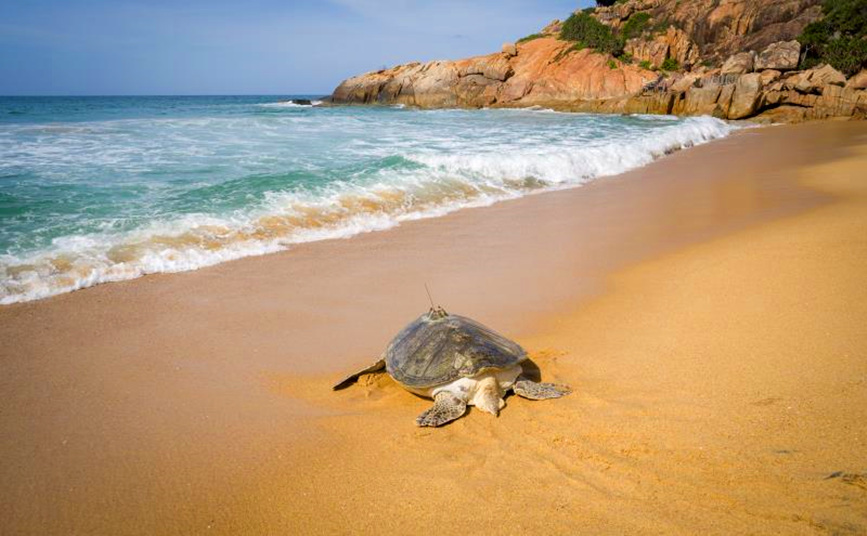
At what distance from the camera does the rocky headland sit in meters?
29.4

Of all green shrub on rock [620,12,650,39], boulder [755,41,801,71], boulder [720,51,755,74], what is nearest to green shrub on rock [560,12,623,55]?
green shrub on rock [620,12,650,39]

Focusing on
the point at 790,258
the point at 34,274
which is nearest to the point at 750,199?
the point at 790,258

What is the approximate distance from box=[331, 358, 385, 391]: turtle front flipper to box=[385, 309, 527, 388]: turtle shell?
0.08m

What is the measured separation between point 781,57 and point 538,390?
39.8m

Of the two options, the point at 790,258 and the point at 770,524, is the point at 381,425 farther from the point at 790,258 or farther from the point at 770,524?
the point at 790,258

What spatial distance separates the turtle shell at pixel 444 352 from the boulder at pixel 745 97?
32501mm

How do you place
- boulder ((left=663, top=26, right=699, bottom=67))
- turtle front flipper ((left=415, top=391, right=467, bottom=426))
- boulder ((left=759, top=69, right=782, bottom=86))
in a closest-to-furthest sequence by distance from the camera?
turtle front flipper ((left=415, top=391, right=467, bottom=426))
boulder ((left=759, top=69, right=782, bottom=86))
boulder ((left=663, top=26, right=699, bottom=67))

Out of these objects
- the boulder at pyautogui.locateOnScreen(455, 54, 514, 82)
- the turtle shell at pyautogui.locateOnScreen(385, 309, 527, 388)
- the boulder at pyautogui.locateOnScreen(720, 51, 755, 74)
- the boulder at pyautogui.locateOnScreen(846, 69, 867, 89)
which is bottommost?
the turtle shell at pyautogui.locateOnScreen(385, 309, 527, 388)

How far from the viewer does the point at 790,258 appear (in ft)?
17.8

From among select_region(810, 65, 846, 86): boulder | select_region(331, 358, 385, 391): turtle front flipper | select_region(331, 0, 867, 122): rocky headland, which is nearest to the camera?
select_region(331, 358, 385, 391): turtle front flipper

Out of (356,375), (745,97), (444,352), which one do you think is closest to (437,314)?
(444,352)

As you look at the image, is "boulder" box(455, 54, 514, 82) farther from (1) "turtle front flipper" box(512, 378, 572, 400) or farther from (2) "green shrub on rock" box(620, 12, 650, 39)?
(1) "turtle front flipper" box(512, 378, 572, 400)

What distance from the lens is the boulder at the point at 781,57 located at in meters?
32.8

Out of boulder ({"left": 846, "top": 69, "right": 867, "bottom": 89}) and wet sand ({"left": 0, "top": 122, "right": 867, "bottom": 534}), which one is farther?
boulder ({"left": 846, "top": 69, "right": 867, "bottom": 89})
